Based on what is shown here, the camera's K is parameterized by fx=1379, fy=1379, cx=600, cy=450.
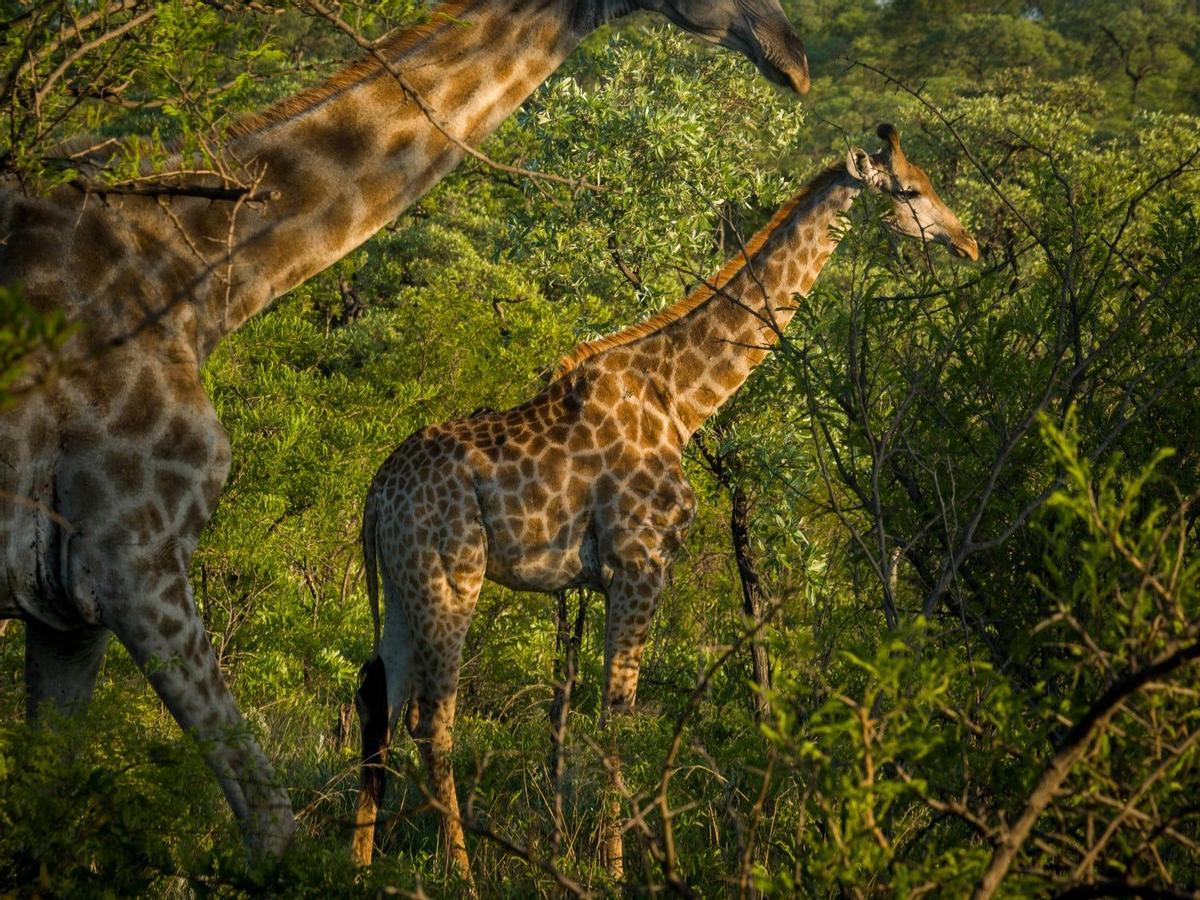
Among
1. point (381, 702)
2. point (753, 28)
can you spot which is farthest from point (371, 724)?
point (753, 28)

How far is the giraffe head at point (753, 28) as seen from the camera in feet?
17.1

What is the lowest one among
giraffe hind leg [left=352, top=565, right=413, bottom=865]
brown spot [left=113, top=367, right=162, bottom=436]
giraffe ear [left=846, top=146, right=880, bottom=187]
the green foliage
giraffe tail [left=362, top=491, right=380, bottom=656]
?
giraffe hind leg [left=352, top=565, right=413, bottom=865]

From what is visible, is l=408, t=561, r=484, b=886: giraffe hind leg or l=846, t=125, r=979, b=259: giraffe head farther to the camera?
l=846, t=125, r=979, b=259: giraffe head

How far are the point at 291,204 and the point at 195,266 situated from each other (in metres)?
0.42

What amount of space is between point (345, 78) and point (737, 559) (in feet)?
13.3

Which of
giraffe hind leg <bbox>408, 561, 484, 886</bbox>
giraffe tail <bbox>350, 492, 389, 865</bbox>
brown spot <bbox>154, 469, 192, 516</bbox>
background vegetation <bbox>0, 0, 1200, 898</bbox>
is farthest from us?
giraffe hind leg <bbox>408, 561, 484, 886</bbox>

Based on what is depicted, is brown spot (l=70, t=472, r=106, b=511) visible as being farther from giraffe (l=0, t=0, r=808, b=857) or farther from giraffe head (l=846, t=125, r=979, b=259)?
giraffe head (l=846, t=125, r=979, b=259)

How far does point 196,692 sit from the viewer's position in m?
4.16

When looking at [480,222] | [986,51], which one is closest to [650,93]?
[480,222]

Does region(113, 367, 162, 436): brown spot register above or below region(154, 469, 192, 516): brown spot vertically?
above

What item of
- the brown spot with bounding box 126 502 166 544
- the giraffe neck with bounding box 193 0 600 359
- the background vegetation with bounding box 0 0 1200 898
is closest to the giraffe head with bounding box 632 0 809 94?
the giraffe neck with bounding box 193 0 600 359

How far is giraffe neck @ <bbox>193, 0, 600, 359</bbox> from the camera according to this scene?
4652 millimetres

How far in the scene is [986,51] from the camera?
133 ft

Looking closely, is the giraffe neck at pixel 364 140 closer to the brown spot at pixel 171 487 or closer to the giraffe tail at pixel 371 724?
the brown spot at pixel 171 487
